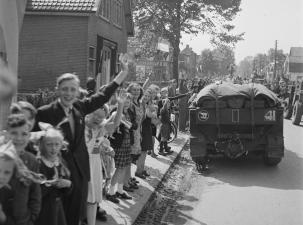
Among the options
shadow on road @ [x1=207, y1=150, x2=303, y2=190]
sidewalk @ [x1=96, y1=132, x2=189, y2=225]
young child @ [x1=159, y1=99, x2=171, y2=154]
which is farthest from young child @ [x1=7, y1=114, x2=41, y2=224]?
young child @ [x1=159, y1=99, x2=171, y2=154]

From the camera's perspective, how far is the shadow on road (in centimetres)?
812

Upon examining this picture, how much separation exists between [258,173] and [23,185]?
653 cm

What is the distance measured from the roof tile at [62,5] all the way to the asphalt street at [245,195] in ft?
36.7

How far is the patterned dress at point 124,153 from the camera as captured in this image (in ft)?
20.9

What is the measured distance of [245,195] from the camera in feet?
24.0

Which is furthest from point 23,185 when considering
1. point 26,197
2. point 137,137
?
point 137,137

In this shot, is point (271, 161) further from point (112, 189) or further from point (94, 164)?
point (94, 164)

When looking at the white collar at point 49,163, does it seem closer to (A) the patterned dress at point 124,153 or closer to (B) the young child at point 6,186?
(B) the young child at point 6,186

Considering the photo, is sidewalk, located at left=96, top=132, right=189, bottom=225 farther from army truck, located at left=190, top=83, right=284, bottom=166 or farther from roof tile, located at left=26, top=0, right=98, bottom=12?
roof tile, located at left=26, top=0, right=98, bottom=12

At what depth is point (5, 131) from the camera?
11.1ft

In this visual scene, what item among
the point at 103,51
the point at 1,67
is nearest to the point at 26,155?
the point at 1,67

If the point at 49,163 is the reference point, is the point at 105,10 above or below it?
above

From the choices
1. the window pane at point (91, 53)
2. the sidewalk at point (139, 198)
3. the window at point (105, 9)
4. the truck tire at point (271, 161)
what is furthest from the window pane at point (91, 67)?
the truck tire at point (271, 161)

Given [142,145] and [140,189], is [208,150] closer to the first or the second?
[142,145]
